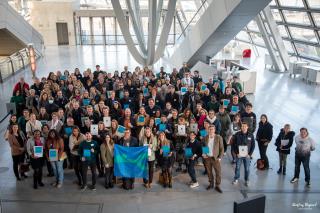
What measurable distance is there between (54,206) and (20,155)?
2.14 m

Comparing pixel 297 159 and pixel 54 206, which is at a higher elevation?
pixel 297 159

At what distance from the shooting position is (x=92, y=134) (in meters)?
10.7

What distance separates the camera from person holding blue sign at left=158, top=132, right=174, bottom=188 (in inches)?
392

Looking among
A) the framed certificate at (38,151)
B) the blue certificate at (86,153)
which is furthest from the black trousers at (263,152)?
the framed certificate at (38,151)

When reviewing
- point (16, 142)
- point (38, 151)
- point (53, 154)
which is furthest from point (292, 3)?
point (16, 142)

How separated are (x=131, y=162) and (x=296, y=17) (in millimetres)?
17766

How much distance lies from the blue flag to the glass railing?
626 inches

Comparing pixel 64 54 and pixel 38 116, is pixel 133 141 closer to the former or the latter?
pixel 38 116

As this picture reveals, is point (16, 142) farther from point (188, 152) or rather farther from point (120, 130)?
point (188, 152)

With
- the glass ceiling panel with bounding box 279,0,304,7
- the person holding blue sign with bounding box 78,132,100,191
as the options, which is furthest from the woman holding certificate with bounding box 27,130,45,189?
the glass ceiling panel with bounding box 279,0,304,7

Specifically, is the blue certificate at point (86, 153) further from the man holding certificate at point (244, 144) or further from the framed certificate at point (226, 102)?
the framed certificate at point (226, 102)

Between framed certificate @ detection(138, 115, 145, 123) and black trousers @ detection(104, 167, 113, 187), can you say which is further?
framed certificate @ detection(138, 115, 145, 123)

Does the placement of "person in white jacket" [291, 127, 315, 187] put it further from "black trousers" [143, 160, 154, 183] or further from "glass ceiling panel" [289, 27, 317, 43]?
"glass ceiling panel" [289, 27, 317, 43]

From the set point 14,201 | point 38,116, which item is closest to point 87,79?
point 38,116
